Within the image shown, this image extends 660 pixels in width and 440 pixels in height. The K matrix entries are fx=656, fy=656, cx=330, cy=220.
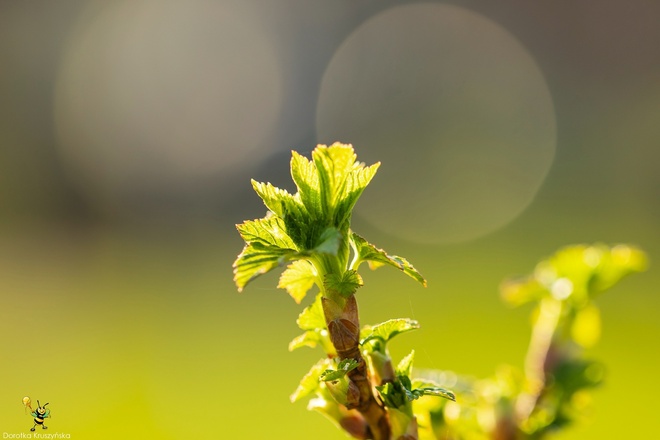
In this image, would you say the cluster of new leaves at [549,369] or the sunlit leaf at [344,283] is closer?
the sunlit leaf at [344,283]

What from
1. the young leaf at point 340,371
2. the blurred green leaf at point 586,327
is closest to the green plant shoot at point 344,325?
the young leaf at point 340,371

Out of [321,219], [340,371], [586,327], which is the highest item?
[586,327]

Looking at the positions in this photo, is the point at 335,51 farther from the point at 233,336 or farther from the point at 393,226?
the point at 233,336

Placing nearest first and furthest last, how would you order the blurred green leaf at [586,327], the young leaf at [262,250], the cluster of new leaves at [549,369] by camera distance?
the young leaf at [262,250] < the cluster of new leaves at [549,369] < the blurred green leaf at [586,327]

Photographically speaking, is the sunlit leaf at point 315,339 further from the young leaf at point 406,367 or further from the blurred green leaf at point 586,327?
the blurred green leaf at point 586,327

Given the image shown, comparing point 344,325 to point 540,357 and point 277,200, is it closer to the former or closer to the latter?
point 277,200

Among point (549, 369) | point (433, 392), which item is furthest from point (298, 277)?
point (549, 369)

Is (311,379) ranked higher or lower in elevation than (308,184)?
lower
